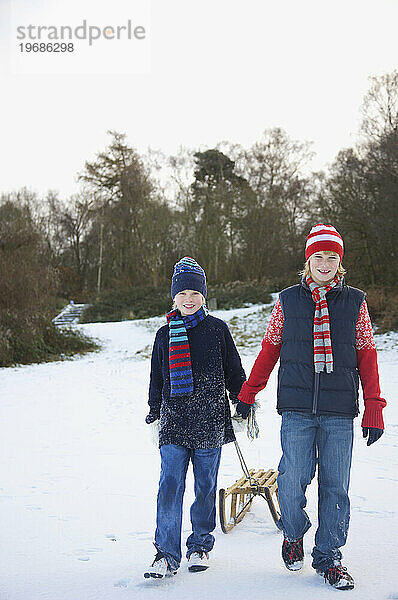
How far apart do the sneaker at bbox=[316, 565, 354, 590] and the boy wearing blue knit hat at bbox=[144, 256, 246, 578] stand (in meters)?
0.62

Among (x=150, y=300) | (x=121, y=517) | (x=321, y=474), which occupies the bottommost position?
(x=121, y=517)

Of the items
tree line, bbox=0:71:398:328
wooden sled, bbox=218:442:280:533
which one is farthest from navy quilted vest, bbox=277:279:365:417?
tree line, bbox=0:71:398:328

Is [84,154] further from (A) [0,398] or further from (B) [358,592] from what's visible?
(B) [358,592]

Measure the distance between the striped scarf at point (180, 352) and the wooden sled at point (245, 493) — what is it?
0.73m

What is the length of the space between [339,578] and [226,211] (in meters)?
28.3

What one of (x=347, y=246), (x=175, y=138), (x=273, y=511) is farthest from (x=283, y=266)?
(x=273, y=511)

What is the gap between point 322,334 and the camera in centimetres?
291

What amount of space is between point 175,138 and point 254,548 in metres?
32.9

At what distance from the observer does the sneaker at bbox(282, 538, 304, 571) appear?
2.96 meters

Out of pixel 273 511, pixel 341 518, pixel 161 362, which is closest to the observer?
pixel 341 518

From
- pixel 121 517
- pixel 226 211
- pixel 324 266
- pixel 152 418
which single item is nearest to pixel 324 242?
pixel 324 266

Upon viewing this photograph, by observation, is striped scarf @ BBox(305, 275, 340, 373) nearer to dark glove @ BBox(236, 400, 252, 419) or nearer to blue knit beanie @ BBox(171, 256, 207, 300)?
dark glove @ BBox(236, 400, 252, 419)

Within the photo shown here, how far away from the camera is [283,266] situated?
27.8m

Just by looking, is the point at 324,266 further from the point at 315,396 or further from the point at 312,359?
the point at 315,396
